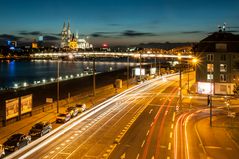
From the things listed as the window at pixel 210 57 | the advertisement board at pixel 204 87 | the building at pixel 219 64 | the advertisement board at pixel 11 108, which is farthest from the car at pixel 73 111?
the window at pixel 210 57

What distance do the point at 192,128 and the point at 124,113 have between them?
38.8 ft

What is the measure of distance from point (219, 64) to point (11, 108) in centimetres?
4819

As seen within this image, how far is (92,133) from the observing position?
34469 millimetres

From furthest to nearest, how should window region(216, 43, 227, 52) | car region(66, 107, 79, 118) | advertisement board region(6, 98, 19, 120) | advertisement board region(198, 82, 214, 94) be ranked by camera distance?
window region(216, 43, 227, 52), advertisement board region(198, 82, 214, 94), car region(66, 107, 79, 118), advertisement board region(6, 98, 19, 120)

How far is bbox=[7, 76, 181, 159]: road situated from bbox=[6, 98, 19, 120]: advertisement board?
6859 millimetres

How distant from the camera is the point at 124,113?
4634 centimetres

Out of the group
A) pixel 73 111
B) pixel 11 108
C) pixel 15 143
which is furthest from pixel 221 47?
pixel 15 143

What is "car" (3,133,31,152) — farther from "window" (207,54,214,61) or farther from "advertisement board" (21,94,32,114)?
"window" (207,54,214,61)

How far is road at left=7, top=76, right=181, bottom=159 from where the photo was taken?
89.8 ft

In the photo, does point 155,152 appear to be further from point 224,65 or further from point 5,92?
point 5,92

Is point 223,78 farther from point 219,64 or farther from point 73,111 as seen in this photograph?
point 73,111

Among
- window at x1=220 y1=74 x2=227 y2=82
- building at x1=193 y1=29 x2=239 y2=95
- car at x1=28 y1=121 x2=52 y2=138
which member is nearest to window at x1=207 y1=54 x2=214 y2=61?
building at x1=193 y1=29 x2=239 y2=95

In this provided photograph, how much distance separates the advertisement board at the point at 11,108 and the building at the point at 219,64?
137 feet

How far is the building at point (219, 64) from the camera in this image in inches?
2697
